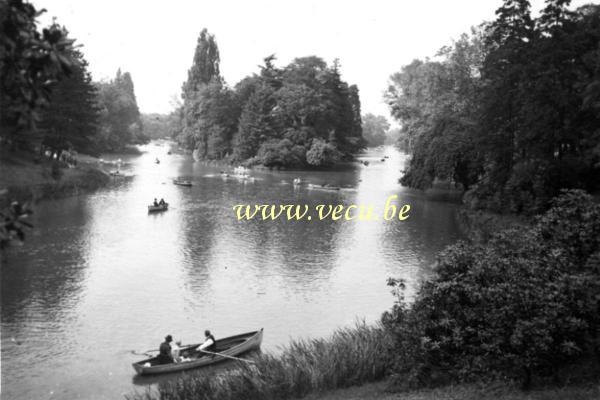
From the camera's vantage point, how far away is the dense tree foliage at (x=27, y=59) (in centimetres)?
629

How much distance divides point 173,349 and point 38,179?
38.5m

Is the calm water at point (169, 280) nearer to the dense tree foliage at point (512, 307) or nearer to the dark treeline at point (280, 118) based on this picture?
the dense tree foliage at point (512, 307)

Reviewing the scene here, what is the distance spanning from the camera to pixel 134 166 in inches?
3656

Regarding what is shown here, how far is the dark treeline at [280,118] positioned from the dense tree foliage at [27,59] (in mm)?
84990

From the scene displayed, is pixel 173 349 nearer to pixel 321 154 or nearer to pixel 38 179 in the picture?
pixel 38 179

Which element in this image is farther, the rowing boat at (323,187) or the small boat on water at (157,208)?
the rowing boat at (323,187)

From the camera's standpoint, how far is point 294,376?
16.0 m

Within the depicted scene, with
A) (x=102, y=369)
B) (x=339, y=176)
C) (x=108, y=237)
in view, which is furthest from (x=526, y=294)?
(x=339, y=176)

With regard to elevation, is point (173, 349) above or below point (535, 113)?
below

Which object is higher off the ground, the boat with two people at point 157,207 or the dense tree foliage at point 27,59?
the dense tree foliage at point 27,59

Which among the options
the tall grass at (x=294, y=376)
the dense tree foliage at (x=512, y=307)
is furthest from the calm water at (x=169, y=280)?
the dense tree foliage at (x=512, y=307)

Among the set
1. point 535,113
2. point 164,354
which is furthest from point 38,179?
Result: point 535,113

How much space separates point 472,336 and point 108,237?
1209 inches

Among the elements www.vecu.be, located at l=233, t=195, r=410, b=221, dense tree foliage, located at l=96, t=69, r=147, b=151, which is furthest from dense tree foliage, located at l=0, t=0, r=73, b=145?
dense tree foliage, located at l=96, t=69, r=147, b=151
